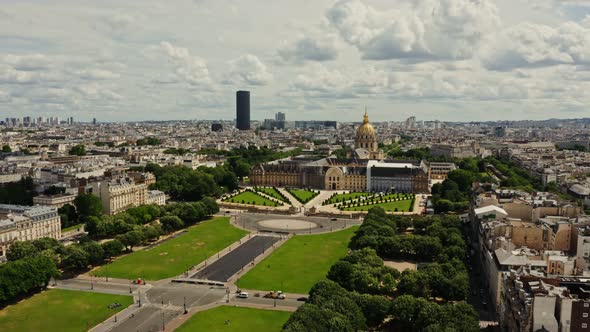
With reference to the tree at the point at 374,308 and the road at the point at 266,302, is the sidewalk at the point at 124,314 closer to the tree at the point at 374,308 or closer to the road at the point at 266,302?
the road at the point at 266,302

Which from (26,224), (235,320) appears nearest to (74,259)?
(26,224)

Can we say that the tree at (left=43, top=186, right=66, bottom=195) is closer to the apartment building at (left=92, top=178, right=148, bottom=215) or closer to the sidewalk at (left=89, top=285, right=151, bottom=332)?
the apartment building at (left=92, top=178, right=148, bottom=215)

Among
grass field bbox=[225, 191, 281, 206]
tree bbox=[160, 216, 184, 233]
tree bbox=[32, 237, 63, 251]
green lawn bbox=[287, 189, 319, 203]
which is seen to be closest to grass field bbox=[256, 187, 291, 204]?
grass field bbox=[225, 191, 281, 206]

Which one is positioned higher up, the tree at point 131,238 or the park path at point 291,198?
the tree at point 131,238

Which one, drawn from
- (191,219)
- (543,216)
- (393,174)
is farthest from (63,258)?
(393,174)

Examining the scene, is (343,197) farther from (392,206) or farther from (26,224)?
(26,224)

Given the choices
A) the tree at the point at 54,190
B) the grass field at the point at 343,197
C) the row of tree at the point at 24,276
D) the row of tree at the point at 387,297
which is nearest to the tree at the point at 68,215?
the tree at the point at 54,190
